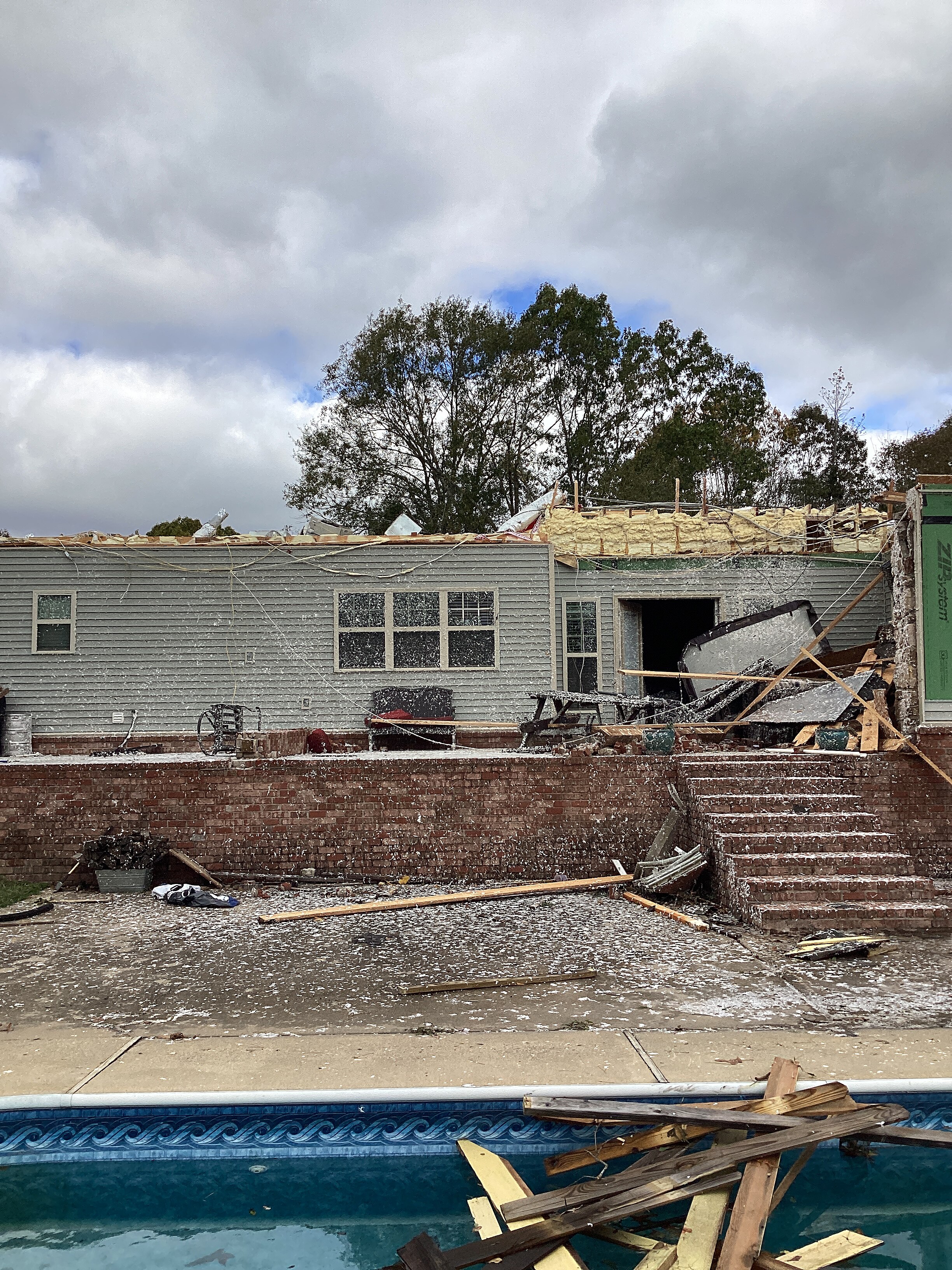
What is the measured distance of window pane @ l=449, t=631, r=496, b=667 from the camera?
1329cm

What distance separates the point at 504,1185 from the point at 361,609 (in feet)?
33.8

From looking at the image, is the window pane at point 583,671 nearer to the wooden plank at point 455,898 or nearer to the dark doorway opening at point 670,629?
the dark doorway opening at point 670,629

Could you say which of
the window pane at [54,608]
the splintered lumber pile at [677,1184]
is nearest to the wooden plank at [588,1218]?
the splintered lumber pile at [677,1184]

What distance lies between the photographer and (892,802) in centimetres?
829

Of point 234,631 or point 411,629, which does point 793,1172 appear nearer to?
point 411,629

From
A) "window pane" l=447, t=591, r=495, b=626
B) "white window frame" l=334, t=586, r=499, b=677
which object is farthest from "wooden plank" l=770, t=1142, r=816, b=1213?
"window pane" l=447, t=591, r=495, b=626

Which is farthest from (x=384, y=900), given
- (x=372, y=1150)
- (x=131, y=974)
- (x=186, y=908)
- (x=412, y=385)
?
(x=412, y=385)

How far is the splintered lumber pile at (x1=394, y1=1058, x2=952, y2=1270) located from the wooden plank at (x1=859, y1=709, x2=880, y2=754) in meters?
5.32

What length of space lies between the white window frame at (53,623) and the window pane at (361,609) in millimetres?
3754

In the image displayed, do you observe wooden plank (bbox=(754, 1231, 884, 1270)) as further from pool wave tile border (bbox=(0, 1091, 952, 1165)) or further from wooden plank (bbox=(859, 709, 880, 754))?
wooden plank (bbox=(859, 709, 880, 754))

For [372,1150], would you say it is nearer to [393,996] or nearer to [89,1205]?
[89,1205]

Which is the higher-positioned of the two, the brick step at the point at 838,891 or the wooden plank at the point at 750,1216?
the brick step at the point at 838,891

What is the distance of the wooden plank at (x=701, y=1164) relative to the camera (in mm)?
3355

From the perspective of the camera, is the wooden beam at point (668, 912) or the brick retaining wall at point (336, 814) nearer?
the wooden beam at point (668, 912)
